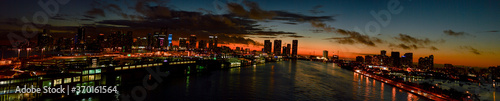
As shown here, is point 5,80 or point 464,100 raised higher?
point 5,80

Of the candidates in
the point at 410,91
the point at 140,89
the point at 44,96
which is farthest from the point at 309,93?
the point at 44,96

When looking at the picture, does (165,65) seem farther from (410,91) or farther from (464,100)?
(464,100)

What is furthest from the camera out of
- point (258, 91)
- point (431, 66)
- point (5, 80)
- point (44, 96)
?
point (431, 66)

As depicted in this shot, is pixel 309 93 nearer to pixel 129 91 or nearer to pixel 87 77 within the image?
pixel 129 91

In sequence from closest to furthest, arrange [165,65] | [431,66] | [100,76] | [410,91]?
[100,76], [410,91], [165,65], [431,66]

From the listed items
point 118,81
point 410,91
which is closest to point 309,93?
point 410,91

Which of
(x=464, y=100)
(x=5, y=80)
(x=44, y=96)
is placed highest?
(x=5, y=80)

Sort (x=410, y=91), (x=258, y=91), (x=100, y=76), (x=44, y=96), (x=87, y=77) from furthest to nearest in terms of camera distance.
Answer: (x=410, y=91) < (x=258, y=91) < (x=100, y=76) < (x=87, y=77) < (x=44, y=96)

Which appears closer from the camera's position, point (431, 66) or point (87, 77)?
point (87, 77)

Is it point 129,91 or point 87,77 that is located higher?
point 87,77
